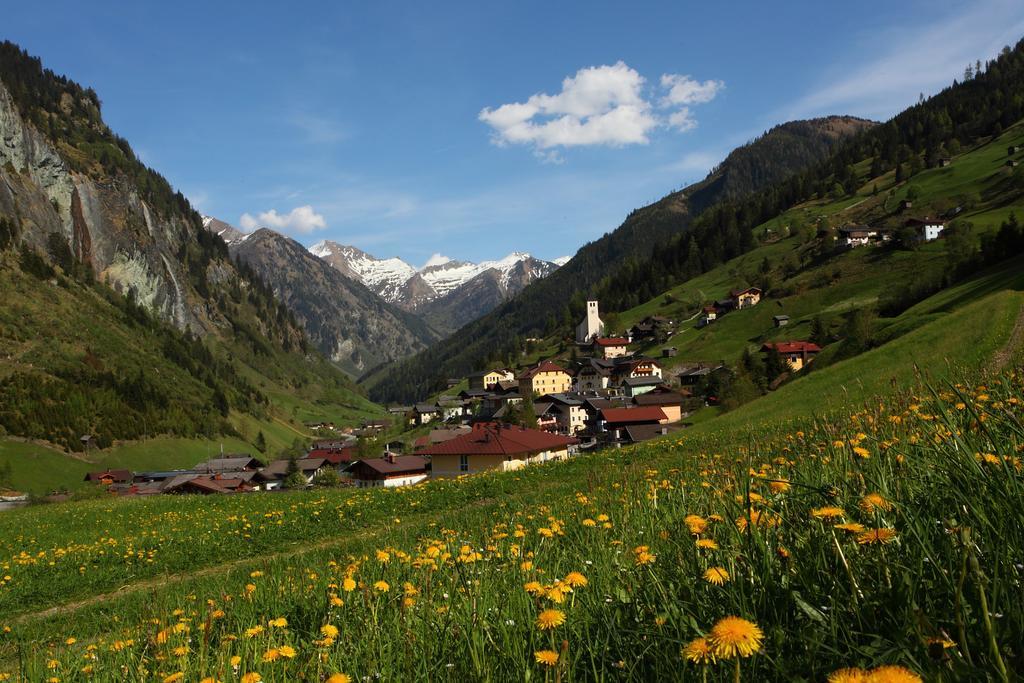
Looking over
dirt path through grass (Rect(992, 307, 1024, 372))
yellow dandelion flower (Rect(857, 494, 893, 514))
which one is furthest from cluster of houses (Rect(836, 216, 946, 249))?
yellow dandelion flower (Rect(857, 494, 893, 514))

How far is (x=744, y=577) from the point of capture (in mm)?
2697

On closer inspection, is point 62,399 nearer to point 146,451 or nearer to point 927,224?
point 146,451

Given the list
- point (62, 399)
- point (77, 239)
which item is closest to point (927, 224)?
point (62, 399)

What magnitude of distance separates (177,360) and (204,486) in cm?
12558

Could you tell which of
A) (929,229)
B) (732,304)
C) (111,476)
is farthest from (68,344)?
(929,229)

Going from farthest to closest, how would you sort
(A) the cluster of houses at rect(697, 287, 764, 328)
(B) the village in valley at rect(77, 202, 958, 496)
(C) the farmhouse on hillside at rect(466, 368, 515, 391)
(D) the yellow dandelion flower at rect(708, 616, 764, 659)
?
(C) the farmhouse on hillside at rect(466, 368, 515, 391) → (A) the cluster of houses at rect(697, 287, 764, 328) → (B) the village in valley at rect(77, 202, 958, 496) → (D) the yellow dandelion flower at rect(708, 616, 764, 659)

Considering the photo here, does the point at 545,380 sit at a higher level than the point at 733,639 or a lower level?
lower

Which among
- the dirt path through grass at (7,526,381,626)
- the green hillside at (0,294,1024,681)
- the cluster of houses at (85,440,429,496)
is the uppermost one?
the green hillside at (0,294,1024,681)

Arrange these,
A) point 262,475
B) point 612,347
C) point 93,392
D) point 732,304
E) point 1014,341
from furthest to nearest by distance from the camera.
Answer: point 612,347, point 732,304, point 93,392, point 262,475, point 1014,341

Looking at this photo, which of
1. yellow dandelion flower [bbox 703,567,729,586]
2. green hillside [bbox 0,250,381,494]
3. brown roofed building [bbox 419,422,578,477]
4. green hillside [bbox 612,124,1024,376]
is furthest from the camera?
green hillside [bbox 612,124,1024,376]

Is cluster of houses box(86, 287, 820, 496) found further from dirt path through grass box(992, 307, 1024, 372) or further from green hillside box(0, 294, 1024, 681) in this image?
green hillside box(0, 294, 1024, 681)

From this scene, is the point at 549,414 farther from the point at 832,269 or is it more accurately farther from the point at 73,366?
the point at 73,366

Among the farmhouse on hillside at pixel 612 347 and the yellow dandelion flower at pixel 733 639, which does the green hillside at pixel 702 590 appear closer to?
the yellow dandelion flower at pixel 733 639

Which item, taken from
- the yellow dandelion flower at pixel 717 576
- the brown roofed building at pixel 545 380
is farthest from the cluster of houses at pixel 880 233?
the yellow dandelion flower at pixel 717 576
